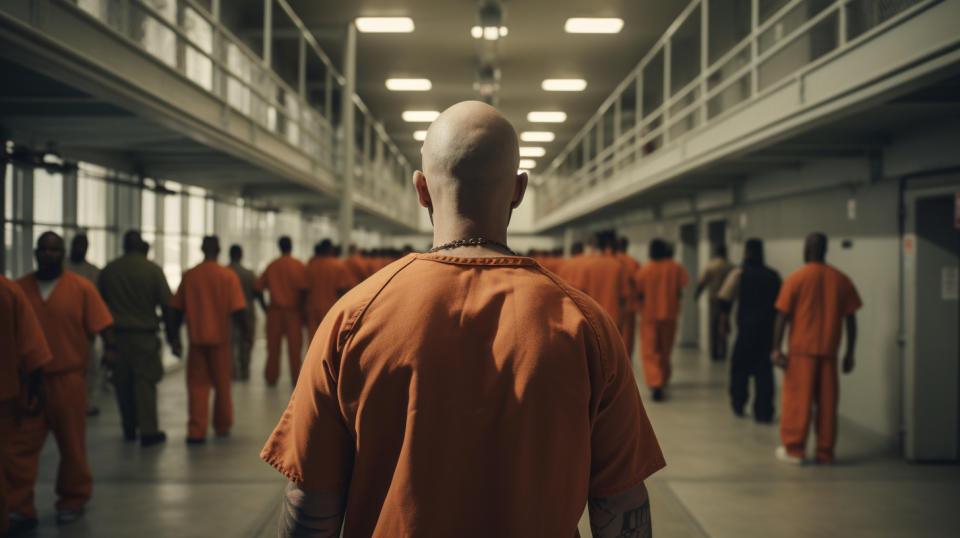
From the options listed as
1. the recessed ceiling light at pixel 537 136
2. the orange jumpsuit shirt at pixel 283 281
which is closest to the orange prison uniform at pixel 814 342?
the orange jumpsuit shirt at pixel 283 281

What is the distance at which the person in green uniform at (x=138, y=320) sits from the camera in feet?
21.0

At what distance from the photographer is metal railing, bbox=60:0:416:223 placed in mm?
6995

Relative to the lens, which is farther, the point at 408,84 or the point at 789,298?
the point at 408,84

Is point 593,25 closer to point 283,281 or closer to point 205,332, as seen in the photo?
point 283,281

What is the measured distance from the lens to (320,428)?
1433mm

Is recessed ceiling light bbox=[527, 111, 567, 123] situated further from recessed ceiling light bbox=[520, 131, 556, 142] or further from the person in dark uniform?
the person in dark uniform

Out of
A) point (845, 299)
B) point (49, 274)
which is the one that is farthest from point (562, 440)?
point (845, 299)

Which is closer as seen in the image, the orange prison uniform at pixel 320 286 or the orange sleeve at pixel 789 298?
the orange sleeve at pixel 789 298

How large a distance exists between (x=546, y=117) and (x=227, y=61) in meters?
12.3

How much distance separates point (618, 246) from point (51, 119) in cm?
813

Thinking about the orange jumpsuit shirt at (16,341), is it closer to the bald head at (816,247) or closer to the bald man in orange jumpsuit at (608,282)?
the bald head at (816,247)

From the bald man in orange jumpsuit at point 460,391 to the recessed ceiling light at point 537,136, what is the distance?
23516mm

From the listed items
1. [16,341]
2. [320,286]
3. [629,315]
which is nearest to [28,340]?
[16,341]

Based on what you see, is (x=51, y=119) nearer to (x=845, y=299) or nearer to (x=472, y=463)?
(x=472, y=463)
